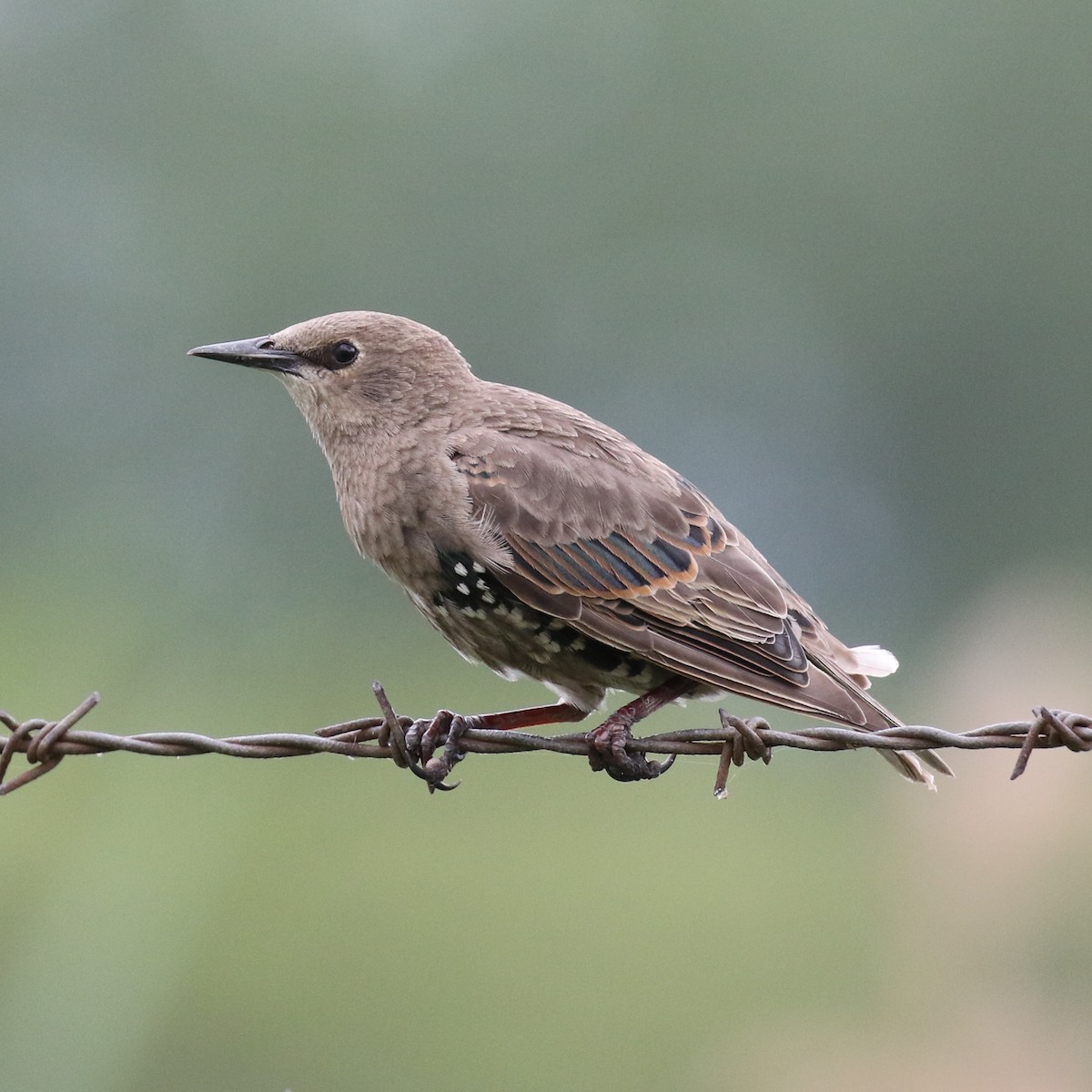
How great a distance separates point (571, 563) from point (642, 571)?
0.23 meters

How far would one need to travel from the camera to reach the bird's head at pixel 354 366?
18.1 feet

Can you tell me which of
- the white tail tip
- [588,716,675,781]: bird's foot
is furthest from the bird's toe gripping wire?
the white tail tip

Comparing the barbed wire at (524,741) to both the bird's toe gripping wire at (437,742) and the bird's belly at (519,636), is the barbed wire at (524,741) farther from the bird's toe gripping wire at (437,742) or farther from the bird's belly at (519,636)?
the bird's belly at (519,636)

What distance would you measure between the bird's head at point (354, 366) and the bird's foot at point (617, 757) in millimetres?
1382

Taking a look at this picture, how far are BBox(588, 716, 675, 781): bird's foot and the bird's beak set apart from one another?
1.78m

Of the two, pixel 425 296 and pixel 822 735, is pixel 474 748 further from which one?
pixel 425 296

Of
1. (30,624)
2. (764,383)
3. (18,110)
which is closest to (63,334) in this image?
(18,110)

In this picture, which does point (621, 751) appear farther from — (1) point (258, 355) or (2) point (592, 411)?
(2) point (592, 411)

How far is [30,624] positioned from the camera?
13.5 metres

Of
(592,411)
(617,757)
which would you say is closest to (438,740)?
(617,757)

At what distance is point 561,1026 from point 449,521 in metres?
5.82

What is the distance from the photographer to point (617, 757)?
15.1 ft

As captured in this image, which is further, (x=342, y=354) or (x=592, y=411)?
(x=592, y=411)

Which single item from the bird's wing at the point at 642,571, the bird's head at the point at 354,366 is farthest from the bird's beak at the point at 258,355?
the bird's wing at the point at 642,571
